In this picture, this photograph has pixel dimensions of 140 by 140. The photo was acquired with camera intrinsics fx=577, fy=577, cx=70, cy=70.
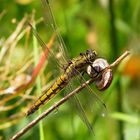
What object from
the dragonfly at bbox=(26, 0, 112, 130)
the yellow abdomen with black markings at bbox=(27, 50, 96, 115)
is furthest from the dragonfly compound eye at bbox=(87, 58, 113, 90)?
the yellow abdomen with black markings at bbox=(27, 50, 96, 115)

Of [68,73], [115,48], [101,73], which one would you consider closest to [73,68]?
[68,73]

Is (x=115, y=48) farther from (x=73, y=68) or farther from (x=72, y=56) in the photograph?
(x=73, y=68)

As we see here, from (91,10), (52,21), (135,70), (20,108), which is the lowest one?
(52,21)

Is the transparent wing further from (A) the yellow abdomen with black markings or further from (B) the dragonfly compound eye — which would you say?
(B) the dragonfly compound eye

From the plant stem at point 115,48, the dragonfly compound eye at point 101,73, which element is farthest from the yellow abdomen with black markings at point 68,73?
the plant stem at point 115,48

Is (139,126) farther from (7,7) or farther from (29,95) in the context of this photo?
(7,7)

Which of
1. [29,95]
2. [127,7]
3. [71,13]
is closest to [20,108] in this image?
[29,95]
